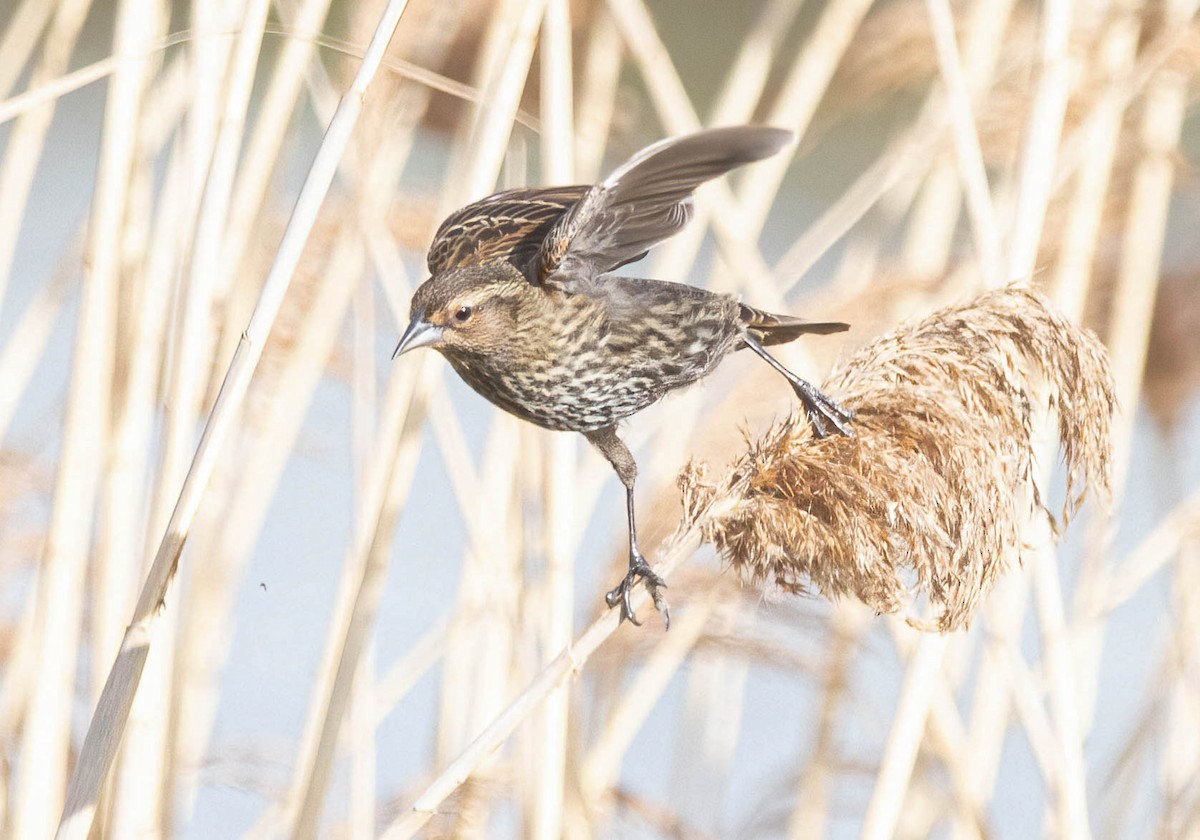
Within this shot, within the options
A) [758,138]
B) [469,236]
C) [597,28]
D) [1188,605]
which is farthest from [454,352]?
[1188,605]

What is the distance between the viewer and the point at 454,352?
5.37 ft

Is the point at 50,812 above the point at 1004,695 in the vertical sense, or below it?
below

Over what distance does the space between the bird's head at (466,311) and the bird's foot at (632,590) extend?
0.31 m

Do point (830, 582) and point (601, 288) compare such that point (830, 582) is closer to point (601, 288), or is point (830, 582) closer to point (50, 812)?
point (601, 288)

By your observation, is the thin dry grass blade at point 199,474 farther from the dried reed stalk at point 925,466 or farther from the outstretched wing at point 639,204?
the dried reed stalk at point 925,466

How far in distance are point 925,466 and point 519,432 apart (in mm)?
789

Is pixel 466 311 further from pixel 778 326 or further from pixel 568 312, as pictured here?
pixel 778 326

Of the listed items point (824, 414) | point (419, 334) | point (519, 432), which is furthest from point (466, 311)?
point (824, 414)

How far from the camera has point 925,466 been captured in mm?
1236

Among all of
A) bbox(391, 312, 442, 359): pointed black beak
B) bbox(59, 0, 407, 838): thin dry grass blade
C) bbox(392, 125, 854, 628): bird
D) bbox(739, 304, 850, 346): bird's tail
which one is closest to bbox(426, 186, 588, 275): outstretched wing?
bbox(392, 125, 854, 628): bird

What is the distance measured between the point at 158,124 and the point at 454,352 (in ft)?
2.45

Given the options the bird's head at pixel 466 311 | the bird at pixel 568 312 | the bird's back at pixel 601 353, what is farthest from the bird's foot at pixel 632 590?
the bird's head at pixel 466 311

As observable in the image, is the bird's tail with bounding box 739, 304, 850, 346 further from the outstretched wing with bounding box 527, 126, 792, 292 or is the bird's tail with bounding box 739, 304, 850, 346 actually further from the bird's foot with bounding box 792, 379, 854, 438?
the bird's foot with bounding box 792, 379, 854, 438

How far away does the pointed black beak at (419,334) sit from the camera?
1479mm
